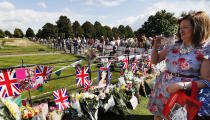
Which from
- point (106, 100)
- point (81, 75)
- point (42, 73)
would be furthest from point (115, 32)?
point (42, 73)

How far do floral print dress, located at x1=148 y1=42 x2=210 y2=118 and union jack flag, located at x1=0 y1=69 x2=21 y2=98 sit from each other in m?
2.62

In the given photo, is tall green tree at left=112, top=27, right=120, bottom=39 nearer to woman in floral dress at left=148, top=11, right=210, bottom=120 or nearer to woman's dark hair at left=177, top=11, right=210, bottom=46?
woman in floral dress at left=148, top=11, right=210, bottom=120

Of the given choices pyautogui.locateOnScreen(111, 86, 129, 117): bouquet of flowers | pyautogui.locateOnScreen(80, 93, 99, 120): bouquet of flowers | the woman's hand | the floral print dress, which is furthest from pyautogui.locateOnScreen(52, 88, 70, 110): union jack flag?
the woman's hand

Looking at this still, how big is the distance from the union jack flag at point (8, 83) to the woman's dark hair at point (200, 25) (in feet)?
10.2

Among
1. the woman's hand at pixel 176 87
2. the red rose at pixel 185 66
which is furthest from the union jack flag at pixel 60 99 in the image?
the red rose at pixel 185 66

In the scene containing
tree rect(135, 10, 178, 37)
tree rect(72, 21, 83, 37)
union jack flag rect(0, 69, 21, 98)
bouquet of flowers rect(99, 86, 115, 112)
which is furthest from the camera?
tree rect(72, 21, 83, 37)

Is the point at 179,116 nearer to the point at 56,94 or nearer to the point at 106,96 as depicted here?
the point at 106,96

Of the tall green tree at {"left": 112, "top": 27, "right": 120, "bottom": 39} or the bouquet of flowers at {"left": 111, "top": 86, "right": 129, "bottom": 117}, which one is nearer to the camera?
the bouquet of flowers at {"left": 111, "top": 86, "right": 129, "bottom": 117}

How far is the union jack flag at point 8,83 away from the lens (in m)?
2.64

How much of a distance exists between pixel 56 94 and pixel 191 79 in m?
2.76

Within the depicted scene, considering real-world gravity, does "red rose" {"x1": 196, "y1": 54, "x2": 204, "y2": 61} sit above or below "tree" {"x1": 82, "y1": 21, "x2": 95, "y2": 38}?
below

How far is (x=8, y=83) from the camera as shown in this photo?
107 inches

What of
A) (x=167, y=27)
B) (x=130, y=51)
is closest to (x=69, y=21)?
(x=167, y=27)

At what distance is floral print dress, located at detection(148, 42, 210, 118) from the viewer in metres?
1.47
